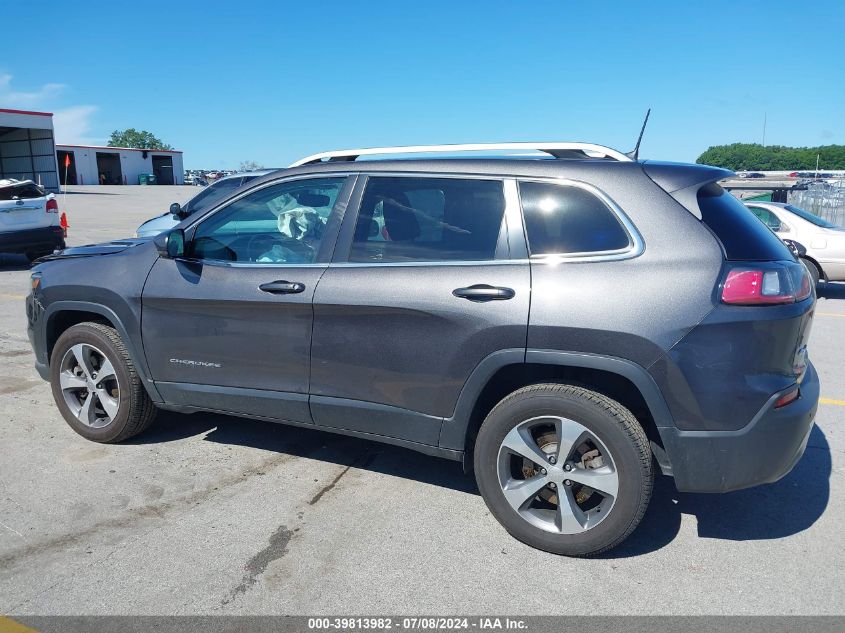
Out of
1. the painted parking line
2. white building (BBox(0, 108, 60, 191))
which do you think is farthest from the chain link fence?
white building (BBox(0, 108, 60, 191))

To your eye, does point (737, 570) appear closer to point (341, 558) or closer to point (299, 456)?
point (341, 558)

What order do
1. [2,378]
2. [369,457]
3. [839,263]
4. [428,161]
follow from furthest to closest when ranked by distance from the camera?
1. [839,263]
2. [2,378]
3. [369,457]
4. [428,161]

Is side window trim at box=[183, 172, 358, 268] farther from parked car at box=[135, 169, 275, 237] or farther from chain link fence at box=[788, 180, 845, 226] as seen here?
chain link fence at box=[788, 180, 845, 226]

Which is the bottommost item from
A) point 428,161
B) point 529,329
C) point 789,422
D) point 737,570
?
point 737,570

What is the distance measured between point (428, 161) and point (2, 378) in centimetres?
456

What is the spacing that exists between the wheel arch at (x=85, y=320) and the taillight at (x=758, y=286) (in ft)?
10.7

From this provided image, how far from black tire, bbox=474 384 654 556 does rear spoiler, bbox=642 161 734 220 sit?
956mm

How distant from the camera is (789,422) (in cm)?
301

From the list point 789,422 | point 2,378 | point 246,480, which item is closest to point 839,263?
point 789,422

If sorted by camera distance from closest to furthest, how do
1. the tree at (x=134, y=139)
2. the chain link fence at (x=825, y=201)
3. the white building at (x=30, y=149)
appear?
the chain link fence at (x=825, y=201) → the white building at (x=30, y=149) → the tree at (x=134, y=139)

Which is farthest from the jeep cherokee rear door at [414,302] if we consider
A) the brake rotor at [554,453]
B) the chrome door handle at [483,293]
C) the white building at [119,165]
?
the white building at [119,165]

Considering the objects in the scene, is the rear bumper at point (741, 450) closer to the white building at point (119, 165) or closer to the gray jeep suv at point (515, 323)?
the gray jeep suv at point (515, 323)

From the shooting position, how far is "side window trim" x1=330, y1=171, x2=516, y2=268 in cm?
330

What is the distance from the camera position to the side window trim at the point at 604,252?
10.1ft
